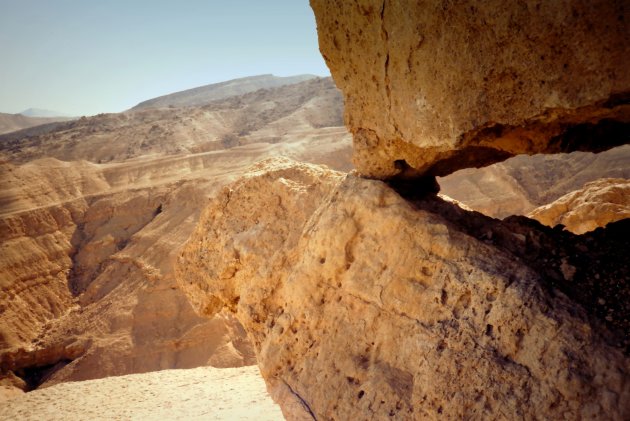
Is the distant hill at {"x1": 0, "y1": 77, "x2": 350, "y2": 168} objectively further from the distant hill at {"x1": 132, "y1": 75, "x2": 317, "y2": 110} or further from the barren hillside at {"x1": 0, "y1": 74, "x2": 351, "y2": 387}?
the distant hill at {"x1": 132, "y1": 75, "x2": 317, "y2": 110}

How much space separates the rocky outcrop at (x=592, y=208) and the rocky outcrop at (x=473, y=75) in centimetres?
510

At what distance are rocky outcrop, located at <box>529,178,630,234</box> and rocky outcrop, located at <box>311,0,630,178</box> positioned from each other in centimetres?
510

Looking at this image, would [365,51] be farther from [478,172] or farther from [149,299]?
[478,172]

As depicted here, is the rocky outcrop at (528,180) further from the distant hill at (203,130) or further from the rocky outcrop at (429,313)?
the rocky outcrop at (429,313)

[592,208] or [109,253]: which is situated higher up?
[592,208]

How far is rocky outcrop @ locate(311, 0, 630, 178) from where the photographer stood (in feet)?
7.88

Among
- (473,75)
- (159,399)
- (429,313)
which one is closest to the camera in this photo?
(473,75)

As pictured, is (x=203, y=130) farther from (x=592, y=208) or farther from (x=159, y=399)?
(x=592, y=208)

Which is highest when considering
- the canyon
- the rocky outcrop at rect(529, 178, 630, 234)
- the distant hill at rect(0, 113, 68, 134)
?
the distant hill at rect(0, 113, 68, 134)

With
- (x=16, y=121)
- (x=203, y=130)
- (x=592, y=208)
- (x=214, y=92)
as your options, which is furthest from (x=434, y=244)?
(x=16, y=121)

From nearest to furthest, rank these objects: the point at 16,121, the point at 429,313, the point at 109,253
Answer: the point at 429,313
the point at 109,253
the point at 16,121

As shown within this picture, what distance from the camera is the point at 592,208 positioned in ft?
26.0

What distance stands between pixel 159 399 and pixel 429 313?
24.7 feet

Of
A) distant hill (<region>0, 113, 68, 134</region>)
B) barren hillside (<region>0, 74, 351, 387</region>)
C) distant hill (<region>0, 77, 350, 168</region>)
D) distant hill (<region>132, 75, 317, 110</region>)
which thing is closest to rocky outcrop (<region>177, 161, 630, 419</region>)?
barren hillside (<region>0, 74, 351, 387</region>)
